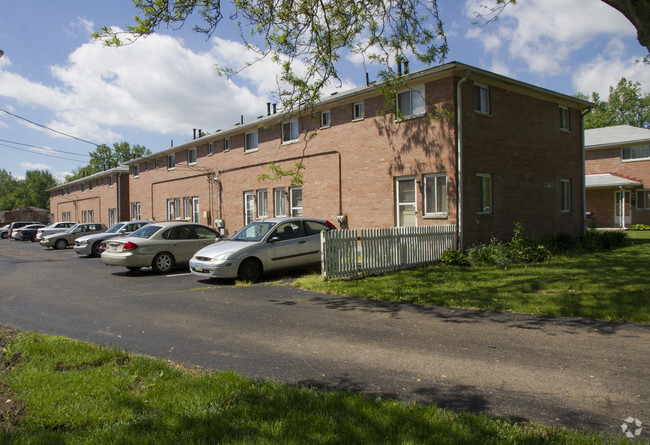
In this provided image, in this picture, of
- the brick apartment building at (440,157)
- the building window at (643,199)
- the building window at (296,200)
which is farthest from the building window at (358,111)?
the building window at (643,199)

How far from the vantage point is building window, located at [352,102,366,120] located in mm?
17062

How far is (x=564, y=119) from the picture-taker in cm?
1909

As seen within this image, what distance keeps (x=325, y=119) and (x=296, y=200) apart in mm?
3896

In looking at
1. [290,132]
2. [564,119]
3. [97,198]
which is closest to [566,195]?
[564,119]

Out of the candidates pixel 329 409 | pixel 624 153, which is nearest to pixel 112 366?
pixel 329 409

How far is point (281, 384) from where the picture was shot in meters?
4.26

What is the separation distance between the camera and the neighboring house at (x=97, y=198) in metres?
40.9

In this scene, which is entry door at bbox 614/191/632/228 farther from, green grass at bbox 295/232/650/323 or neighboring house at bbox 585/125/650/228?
green grass at bbox 295/232/650/323

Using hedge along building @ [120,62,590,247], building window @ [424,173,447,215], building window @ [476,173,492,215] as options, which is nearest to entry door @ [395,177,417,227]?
hedge along building @ [120,62,590,247]

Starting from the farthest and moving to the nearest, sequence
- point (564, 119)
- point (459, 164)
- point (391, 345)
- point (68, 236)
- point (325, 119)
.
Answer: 1. point (68, 236)
2. point (564, 119)
3. point (325, 119)
4. point (459, 164)
5. point (391, 345)

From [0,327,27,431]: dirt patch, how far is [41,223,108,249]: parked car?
24755mm

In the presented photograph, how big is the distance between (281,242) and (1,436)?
8649mm

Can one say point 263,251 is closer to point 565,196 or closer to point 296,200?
point 296,200

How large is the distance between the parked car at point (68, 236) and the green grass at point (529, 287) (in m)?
22.1
